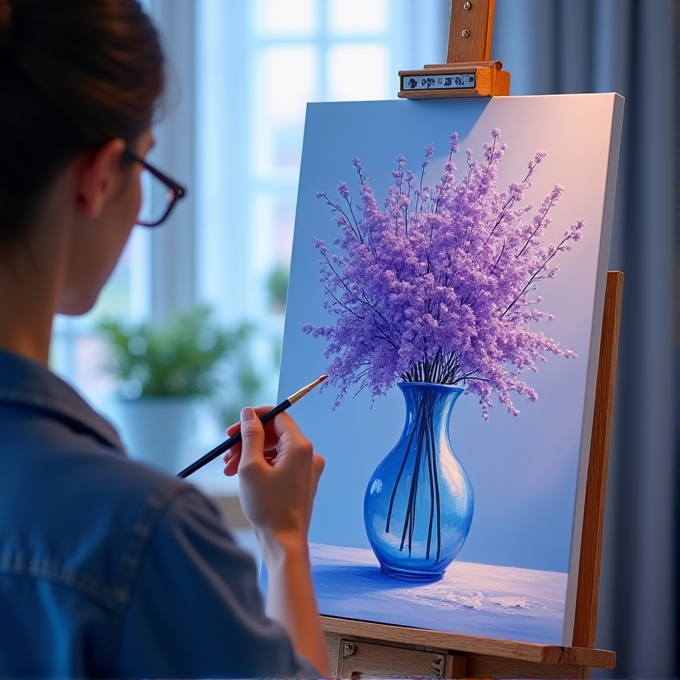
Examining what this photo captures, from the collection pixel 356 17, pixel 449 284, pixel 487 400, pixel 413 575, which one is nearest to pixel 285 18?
pixel 356 17

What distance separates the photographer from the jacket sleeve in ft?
1.99

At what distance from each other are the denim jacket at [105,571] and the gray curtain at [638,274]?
1.76 m

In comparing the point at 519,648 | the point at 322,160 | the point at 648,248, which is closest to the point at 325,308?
the point at 322,160

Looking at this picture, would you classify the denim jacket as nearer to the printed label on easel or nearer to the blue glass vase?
the blue glass vase

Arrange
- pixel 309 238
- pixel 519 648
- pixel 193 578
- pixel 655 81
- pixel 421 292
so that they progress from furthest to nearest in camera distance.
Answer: pixel 655 81 → pixel 309 238 → pixel 421 292 → pixel 519 648 → pixel 193 578

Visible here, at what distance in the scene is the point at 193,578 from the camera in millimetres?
620

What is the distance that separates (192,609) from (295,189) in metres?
2.35

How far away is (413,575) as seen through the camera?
4.03 ft

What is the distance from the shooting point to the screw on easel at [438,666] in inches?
46.2

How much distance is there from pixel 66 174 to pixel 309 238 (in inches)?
29.3

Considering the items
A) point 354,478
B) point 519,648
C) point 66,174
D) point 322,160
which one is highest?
point 322,160

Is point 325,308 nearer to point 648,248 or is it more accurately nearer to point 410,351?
point 410,351

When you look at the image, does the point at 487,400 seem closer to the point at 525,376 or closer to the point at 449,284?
the point at 525,376

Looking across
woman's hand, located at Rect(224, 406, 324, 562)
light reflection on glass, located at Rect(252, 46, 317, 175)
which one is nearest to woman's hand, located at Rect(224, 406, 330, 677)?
woman's hand, located at Rect(224, 406, 324, 562)
